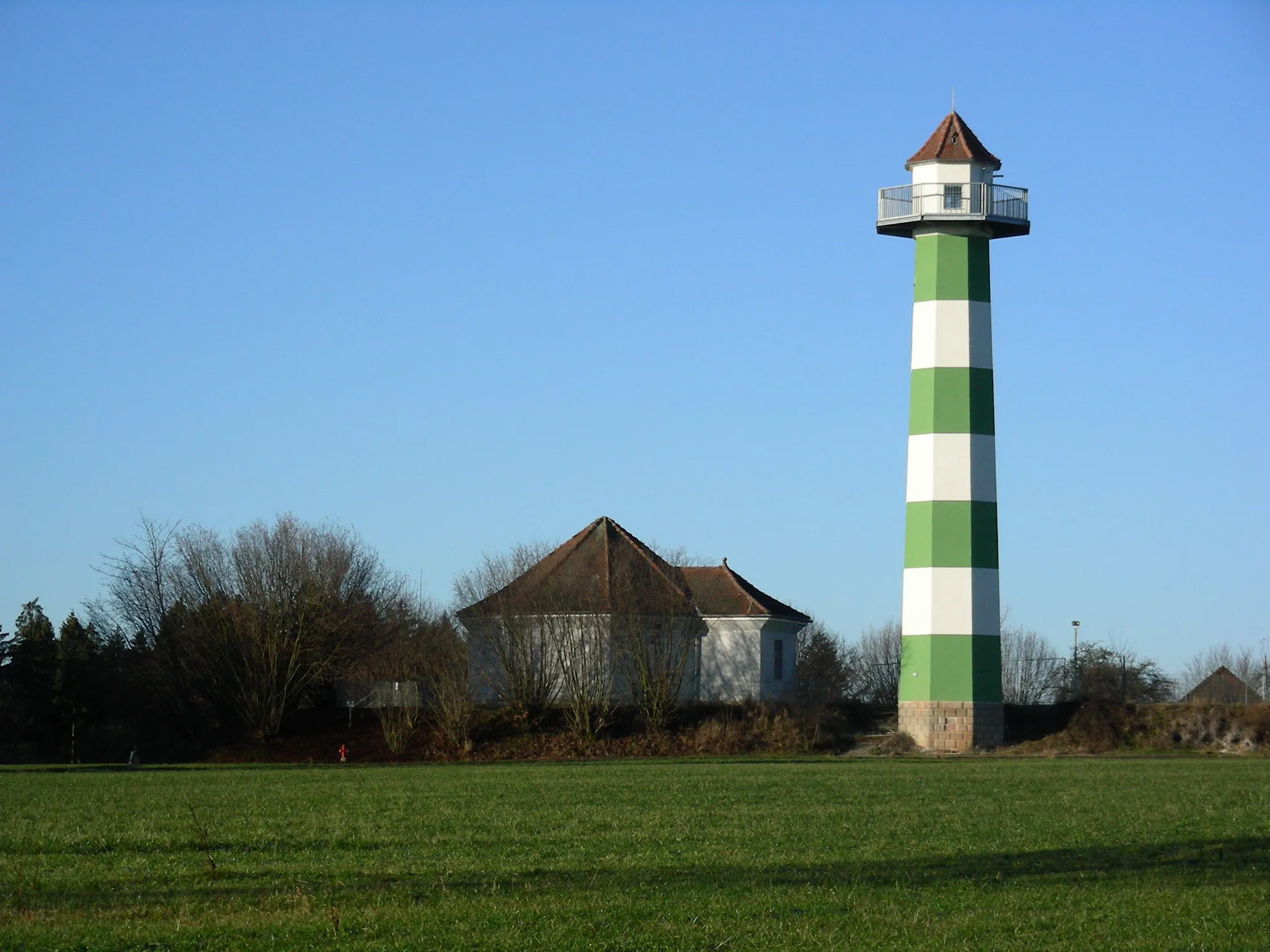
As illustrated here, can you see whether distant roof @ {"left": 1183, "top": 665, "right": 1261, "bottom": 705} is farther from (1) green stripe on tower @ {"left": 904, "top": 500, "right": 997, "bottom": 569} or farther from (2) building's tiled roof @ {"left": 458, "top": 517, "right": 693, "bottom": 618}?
(1) green stripe on tower @ {"left": 904, "top": 500, "right": 997, "bottom": 569}

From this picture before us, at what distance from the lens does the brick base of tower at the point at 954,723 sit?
4619cm

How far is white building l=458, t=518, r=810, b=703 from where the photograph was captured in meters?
54.7

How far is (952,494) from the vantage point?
46.4m

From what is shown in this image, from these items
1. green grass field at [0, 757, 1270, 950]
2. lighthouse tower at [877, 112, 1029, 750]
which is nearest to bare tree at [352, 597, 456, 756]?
lighthouse tower at [877, 112, 1029, 750]

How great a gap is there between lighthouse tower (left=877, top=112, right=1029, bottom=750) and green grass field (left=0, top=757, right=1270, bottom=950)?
16.8m

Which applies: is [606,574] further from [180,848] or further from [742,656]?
[180,848]

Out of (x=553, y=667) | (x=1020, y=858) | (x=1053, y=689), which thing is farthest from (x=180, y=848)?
(x=1053, y=689)

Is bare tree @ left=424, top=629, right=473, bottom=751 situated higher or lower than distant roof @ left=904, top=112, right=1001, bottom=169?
lower

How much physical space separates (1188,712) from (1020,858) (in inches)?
1435

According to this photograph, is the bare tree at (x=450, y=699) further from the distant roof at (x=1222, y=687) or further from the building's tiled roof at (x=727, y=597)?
the distant roof at (x=1222, y=687)

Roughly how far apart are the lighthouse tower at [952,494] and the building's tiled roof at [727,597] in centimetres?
1165

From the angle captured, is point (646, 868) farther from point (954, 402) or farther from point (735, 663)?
point (735, 663)

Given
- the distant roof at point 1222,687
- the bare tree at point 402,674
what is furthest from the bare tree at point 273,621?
the distant roof at point 1222,687

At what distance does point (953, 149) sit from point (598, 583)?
19254mm
